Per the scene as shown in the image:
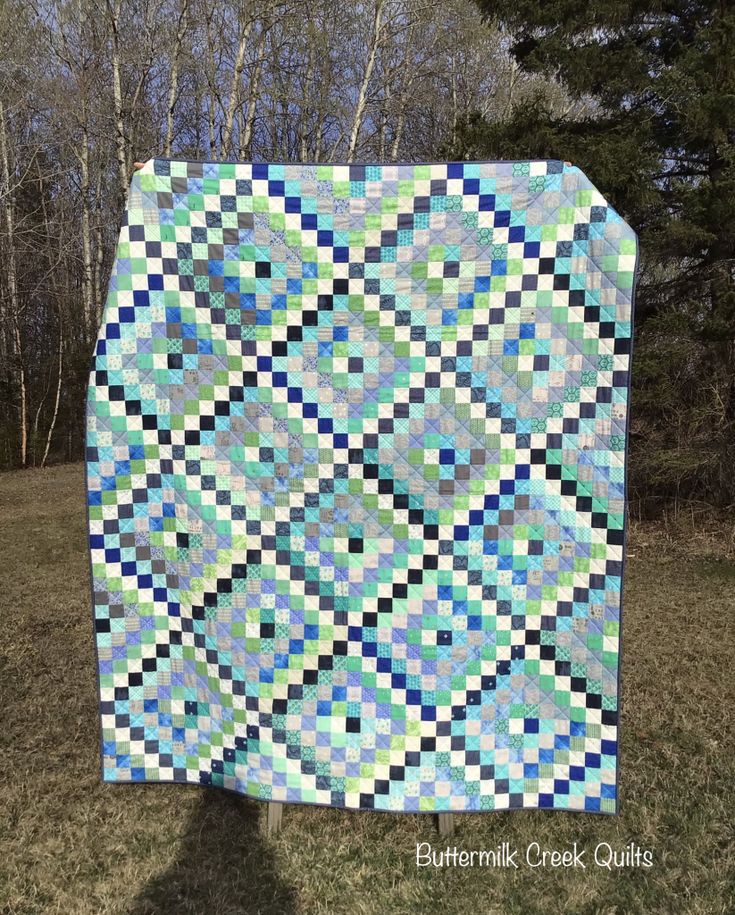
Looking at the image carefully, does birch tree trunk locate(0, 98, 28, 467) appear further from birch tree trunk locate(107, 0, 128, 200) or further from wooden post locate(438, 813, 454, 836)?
wooden post locate(438, 813, 454, 836)

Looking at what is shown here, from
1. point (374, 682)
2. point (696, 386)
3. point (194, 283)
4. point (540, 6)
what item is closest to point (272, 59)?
point (540, 6)

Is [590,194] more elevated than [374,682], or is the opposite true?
[590,194]

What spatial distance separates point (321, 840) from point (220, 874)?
353 millimetres

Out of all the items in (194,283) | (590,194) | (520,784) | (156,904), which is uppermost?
(590,194)

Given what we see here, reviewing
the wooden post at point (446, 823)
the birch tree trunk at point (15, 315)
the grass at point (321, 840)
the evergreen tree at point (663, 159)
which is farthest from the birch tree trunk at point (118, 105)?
the wooden post at point (446, 823)

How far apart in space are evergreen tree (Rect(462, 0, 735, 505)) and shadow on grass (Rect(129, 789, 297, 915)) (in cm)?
506

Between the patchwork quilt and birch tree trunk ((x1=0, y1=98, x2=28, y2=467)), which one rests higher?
the patchwork quilt

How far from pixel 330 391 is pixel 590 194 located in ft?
3.10

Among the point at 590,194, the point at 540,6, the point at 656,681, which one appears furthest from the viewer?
the point at 540,6

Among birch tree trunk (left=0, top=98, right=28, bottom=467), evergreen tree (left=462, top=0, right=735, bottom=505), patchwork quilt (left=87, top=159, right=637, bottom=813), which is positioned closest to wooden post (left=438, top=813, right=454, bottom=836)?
patchwork quilt (left=87, top=159, right=637, bottom=813)

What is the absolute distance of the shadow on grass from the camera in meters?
2.02

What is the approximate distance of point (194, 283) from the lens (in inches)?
80.1

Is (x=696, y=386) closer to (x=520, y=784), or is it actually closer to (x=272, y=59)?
(x=520, y=784)

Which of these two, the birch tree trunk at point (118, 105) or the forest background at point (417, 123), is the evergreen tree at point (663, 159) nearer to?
the forest background at point (417, 123)
